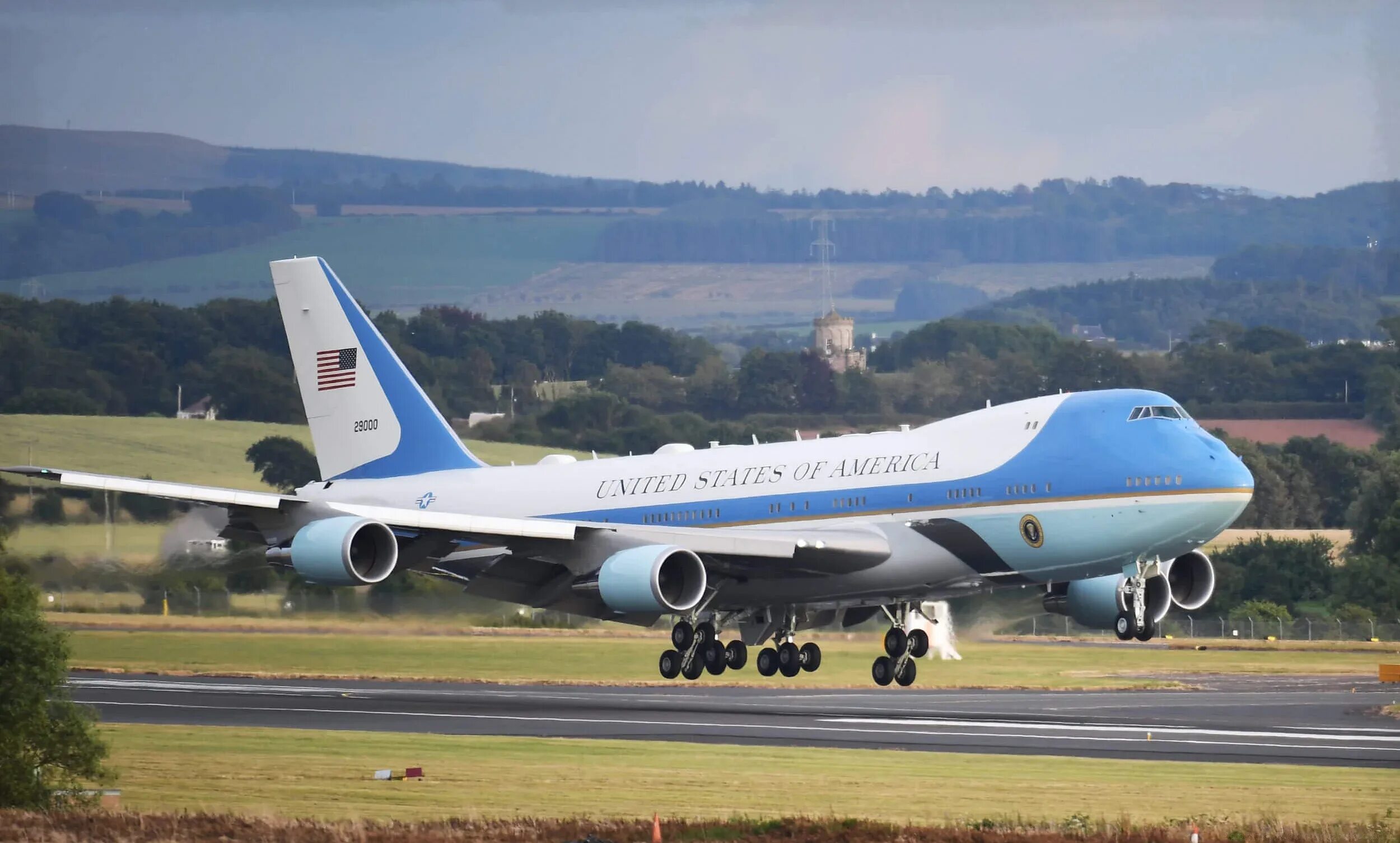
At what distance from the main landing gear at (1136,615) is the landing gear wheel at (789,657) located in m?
9.15

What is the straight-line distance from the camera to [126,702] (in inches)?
2768

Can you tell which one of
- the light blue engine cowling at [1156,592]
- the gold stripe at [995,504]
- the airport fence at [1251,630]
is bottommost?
the airport fence at [1251,630]

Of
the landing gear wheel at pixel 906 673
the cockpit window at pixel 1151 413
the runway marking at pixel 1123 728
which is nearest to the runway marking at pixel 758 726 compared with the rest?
the runway marking at pixel 1123 728

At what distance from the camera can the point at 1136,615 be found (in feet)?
152

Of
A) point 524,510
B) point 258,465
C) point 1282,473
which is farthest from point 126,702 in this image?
point 1282,473

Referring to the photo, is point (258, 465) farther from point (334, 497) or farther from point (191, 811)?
point (191, 811)

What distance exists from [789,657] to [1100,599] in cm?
843

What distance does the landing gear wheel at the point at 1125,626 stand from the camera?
46250 mm

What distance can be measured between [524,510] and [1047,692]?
29514 mm

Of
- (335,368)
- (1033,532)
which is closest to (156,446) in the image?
(335,368)

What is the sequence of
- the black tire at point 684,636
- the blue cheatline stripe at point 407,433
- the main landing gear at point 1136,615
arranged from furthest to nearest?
the blue cheatline stripe at point 407,433
the black tire at point 684,636
the main landing gear at point 1136,615

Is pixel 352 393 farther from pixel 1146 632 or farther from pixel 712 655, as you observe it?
pixel 1146 632

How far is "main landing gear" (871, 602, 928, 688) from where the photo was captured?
171ft

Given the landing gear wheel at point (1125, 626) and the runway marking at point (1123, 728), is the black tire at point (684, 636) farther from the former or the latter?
the runway marking at point (1123, 728)
